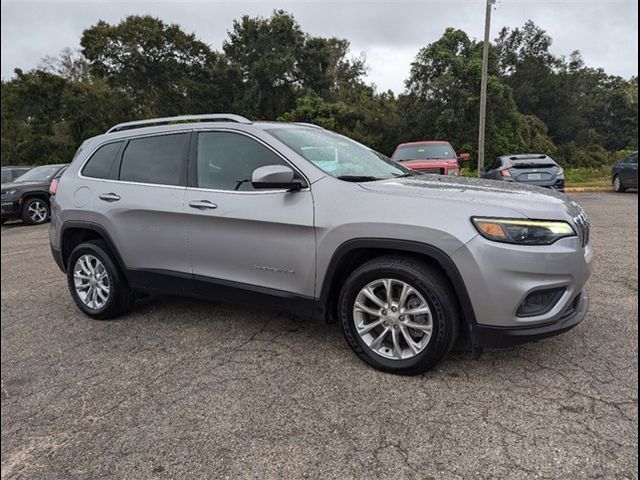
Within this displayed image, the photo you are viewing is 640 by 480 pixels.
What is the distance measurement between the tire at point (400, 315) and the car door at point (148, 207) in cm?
138

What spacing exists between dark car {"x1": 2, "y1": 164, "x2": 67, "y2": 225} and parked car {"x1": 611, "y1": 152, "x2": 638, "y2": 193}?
617 inches

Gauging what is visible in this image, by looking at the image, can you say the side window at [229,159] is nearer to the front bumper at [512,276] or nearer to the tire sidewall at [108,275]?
the tire sidewall at [108,275]

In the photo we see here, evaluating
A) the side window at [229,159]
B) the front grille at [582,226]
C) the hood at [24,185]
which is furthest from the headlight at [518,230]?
the hood at [24,185]

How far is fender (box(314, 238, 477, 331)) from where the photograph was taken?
2711mm

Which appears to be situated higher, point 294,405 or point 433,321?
point 433,321

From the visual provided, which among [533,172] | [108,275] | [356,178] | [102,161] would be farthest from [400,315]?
[533,172]

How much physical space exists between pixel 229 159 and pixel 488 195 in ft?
6.09

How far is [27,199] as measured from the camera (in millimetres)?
11742

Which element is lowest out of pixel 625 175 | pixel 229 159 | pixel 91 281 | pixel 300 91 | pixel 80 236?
pixel 91 281

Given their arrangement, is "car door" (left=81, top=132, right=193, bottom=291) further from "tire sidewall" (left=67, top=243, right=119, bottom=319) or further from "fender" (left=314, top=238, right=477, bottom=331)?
"fender" (left=314, top=238, right=477, bottom=331)

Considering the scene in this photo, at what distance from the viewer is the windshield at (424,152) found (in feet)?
35.5

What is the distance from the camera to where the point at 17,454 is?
2.36 metres

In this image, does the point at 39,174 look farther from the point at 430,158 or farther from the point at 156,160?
the point at 156,160

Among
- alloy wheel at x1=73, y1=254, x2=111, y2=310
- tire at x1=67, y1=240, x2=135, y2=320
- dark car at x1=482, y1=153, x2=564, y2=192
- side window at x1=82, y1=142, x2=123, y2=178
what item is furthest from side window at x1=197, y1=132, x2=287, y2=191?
dark car at x1=482, y1=153, x2=564, y2=192
